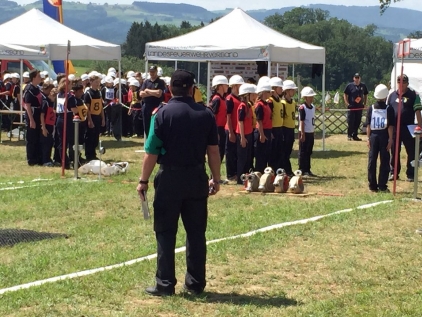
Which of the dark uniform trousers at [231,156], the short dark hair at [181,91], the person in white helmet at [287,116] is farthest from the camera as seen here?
the person in white helmet at [287,116]

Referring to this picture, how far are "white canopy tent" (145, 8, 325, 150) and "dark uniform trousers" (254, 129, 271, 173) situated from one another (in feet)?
17.1

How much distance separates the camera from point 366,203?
14.6 meters

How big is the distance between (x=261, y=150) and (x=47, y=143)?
16.8 feet

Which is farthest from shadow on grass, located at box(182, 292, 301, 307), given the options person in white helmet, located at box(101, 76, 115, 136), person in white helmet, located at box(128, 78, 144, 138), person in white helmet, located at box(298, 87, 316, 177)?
person in white helmet, located at box(128, 78, 144, 138)

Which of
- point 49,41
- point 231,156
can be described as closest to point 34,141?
point 231,156

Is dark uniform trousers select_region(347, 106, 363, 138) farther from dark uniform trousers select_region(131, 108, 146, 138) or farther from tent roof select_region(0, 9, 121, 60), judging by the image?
tent roof select_region(0, 9, 121, 60)

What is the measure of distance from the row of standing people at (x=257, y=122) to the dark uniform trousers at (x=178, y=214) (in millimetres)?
7941

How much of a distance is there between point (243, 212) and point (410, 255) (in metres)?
3.58

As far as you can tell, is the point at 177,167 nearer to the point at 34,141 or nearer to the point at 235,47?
the point at 34,141

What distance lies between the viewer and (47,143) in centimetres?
2020

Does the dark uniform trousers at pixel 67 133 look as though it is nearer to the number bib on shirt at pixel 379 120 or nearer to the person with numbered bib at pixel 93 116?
the person with numbered bib at pixel 93 116

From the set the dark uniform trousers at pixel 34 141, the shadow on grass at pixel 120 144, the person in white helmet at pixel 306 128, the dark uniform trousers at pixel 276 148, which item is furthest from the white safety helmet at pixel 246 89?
the shadow on grass at pixel 120 144

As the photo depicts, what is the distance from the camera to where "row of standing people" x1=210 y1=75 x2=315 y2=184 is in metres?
16.9

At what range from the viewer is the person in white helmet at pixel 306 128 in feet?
60.5
